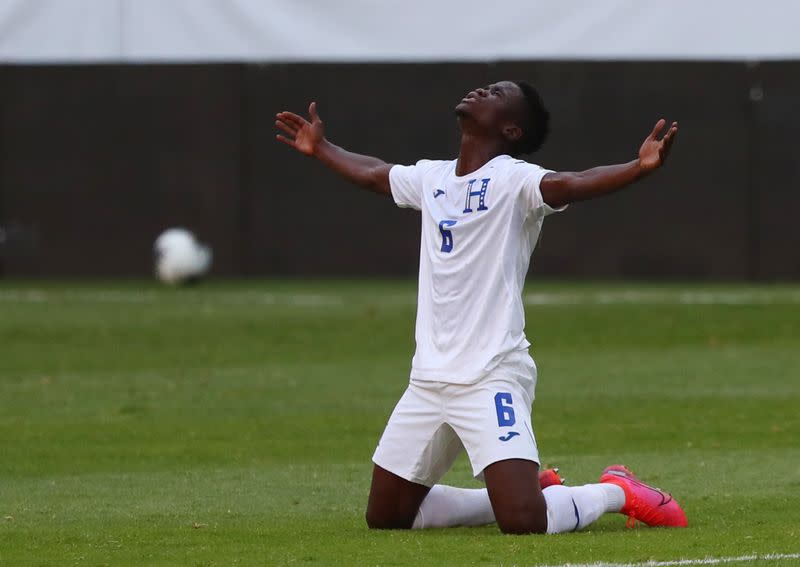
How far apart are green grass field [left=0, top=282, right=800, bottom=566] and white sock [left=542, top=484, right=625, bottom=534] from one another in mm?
100

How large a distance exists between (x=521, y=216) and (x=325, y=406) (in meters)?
5.16

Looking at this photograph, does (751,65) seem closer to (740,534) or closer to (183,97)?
(183,97)

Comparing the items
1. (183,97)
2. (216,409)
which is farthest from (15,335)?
(183,97)

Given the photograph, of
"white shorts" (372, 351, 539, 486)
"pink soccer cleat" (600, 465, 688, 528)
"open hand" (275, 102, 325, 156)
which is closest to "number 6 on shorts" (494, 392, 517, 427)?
"white shorts" (372, 351, 539, 486)

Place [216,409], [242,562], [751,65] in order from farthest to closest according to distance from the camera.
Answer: [751,65], [216,409], [242,562]

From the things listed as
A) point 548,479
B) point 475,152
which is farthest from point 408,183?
point 548,479

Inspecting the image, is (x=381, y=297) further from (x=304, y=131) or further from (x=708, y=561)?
(x=708, y=561)

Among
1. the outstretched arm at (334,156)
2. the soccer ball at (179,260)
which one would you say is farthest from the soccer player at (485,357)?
the soccer ball at (179,260)

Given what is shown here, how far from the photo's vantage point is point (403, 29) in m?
21.7

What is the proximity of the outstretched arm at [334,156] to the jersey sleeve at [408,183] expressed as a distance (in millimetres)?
83

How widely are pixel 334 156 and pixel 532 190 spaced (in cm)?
121

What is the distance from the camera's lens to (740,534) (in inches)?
267

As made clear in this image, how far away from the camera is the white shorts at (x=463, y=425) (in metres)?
6.81

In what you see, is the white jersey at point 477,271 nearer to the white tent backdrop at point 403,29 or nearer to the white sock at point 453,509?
the white sock at point 453,509
